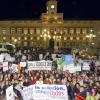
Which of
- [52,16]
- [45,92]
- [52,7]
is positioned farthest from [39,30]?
[45,92]

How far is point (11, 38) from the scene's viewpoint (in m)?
97.8

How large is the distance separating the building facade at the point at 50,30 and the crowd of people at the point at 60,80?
78260 mm

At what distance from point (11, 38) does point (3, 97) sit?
8370 centimetres

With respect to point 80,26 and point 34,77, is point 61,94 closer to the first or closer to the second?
point 34,77

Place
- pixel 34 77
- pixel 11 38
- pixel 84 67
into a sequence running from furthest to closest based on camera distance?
pixel 11 38 → pixel 84 67 → pixel 34 77

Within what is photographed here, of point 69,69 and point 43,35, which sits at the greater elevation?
point 69,69

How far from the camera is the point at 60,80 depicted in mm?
16031

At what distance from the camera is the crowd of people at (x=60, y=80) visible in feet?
43.3

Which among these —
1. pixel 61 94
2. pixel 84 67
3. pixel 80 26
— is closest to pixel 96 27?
pixel 80 26

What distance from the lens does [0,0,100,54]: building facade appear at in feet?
318

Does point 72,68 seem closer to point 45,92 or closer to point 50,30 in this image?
point 45,92

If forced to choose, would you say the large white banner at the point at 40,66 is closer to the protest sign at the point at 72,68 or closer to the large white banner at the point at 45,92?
the protest sign at the point at 72,68

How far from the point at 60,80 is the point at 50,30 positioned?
81259mm

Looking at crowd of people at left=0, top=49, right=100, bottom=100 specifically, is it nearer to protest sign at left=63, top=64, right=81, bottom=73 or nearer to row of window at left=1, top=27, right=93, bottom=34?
protest sign at left=63, top=64, right=81, bottom=73
